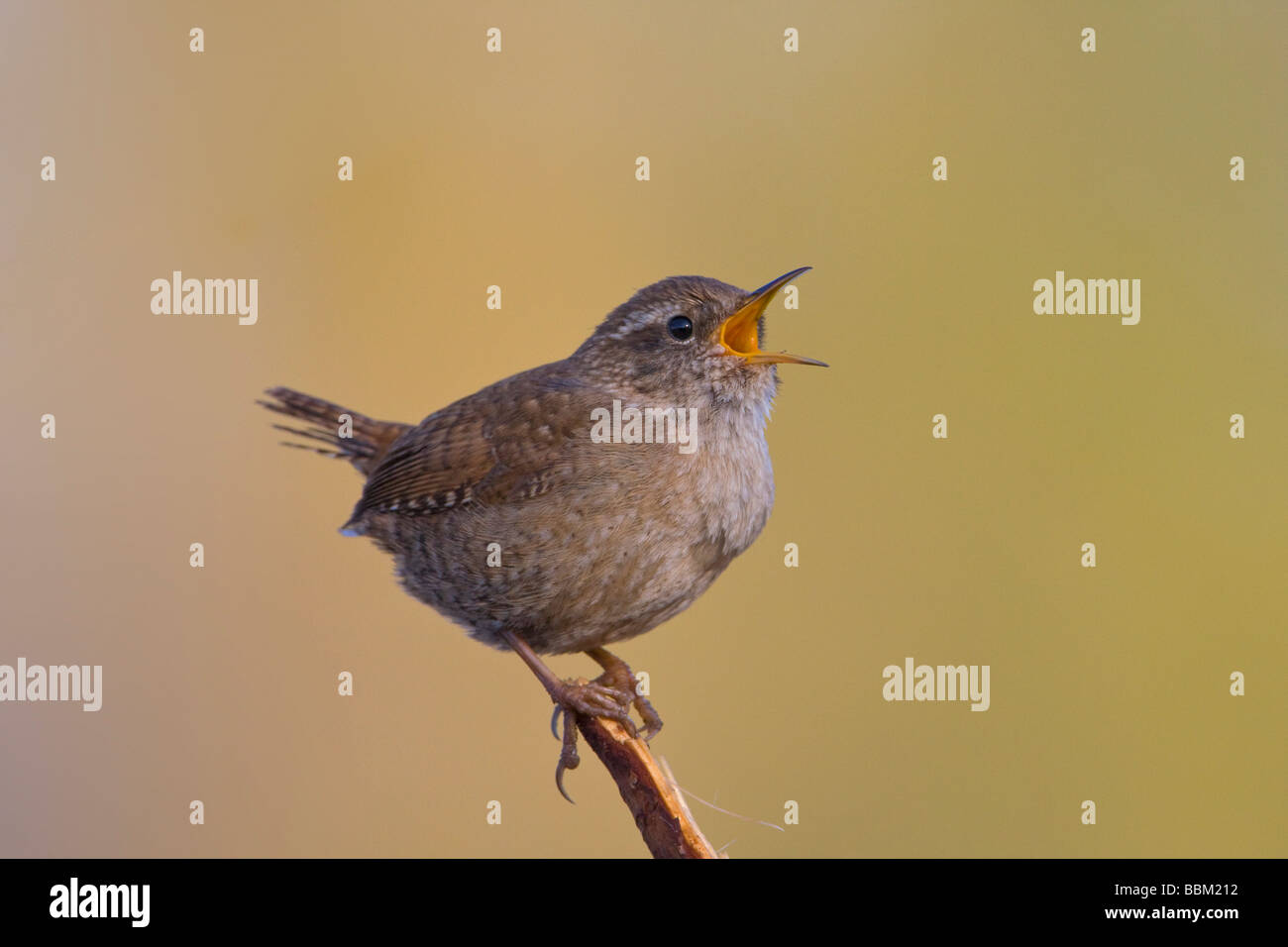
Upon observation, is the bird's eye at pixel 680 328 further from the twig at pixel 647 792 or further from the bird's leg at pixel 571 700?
the twig at pixel 647 792

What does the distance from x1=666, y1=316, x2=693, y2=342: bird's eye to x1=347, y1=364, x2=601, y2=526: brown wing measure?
378mm

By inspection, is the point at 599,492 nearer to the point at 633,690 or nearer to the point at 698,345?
the point at 698,345

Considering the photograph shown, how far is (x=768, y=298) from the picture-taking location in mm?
3980

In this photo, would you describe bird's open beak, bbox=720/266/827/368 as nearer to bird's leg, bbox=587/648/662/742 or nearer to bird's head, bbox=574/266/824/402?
bird's head, bbox=574/266/824/402

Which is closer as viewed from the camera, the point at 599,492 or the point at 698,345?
the point at 599,492

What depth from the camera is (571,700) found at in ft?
13.1

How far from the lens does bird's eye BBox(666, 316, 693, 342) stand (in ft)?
13.3

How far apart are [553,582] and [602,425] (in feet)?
1.92

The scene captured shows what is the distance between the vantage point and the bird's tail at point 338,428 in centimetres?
517

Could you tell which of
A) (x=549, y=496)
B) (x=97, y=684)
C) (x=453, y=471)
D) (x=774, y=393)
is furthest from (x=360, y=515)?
(x=97, y=684)

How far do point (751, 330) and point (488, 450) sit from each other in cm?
108

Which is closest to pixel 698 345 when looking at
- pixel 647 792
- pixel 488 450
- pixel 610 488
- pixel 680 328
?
pixel 680 328

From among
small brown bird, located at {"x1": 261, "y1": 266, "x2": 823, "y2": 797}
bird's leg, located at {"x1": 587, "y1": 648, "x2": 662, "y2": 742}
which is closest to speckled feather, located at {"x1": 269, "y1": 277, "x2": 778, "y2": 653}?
small brown bird, located at {"x1": 261, "y1": 266, "x2": 823, "y2": 797}

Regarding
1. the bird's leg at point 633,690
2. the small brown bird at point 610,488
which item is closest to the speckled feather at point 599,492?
the small brown bird at point 610,488
